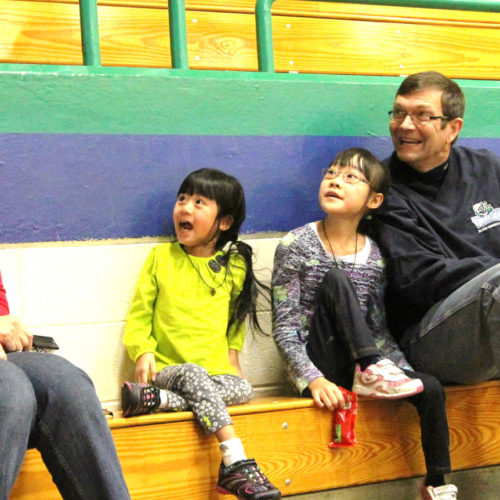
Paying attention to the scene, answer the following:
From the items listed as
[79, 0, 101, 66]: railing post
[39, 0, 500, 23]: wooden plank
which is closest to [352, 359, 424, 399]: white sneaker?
[79, 0, 101, 66]: railing post

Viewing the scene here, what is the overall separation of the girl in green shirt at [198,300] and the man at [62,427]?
1.34 feet

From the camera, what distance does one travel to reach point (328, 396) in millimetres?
1932

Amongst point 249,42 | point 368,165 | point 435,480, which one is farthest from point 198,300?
point 249,42

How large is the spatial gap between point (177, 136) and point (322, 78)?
0.45 metres

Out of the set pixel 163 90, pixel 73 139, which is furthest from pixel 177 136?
pixel 73 139

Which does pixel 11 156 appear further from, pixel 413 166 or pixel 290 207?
pixel 413 166

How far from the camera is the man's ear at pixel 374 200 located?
85.9 inches

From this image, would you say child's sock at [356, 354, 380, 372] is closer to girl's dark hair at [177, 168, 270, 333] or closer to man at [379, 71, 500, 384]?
man at [379, 71, 500, 384]

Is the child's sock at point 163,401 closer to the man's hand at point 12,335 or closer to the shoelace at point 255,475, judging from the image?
the shoelace at point 255,475

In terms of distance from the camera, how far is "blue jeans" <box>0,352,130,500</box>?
1388mm

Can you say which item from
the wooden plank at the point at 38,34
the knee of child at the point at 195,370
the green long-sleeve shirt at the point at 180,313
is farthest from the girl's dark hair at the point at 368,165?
the wooden plank at the point at 38,34

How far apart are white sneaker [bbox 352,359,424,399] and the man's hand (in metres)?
0.75

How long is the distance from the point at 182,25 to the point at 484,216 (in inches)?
35.2

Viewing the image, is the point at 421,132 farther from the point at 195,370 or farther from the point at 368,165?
the point at 195,370
